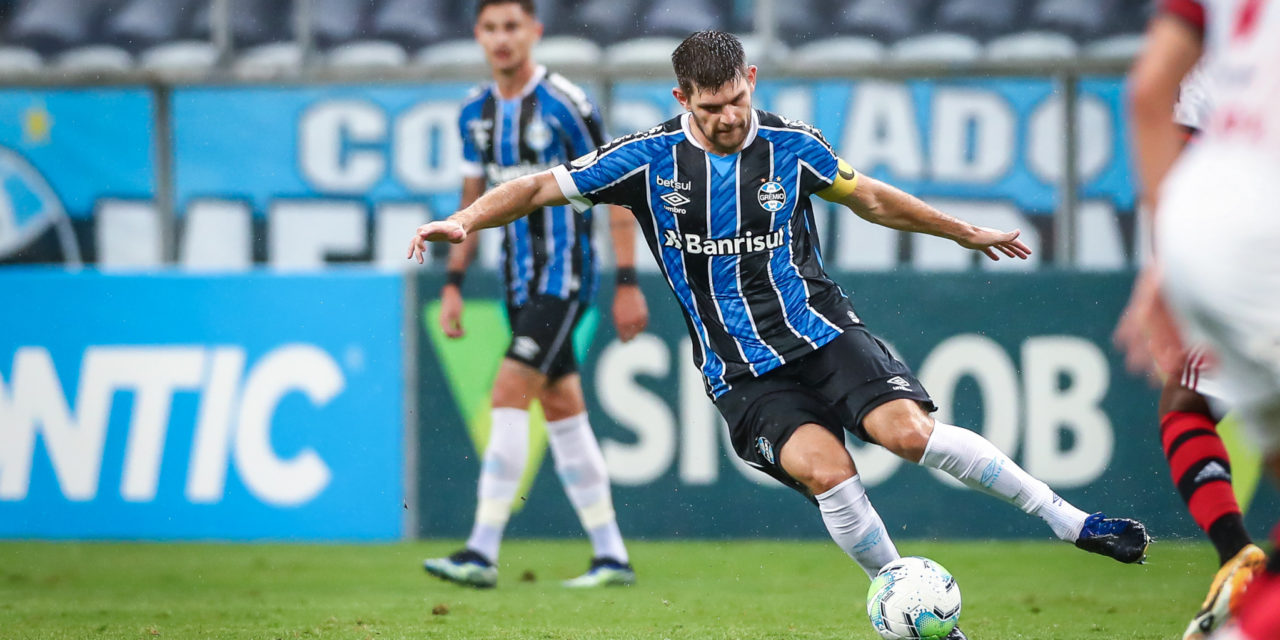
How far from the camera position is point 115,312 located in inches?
322

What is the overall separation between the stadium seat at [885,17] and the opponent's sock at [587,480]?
4705 mm

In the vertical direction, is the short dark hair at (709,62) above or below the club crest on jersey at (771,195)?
above

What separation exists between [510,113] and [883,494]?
9.22ft

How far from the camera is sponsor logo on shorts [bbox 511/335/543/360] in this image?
6578 mm

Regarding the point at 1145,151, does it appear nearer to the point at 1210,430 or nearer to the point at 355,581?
the point at 1210,430

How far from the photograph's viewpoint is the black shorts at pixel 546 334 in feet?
21.6

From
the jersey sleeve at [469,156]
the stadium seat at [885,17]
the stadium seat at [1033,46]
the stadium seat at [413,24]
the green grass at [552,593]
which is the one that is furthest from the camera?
the stadium seat at [413,24]

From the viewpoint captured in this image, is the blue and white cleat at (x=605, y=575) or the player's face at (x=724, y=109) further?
the blue and white cleat at (x=605, y=575)

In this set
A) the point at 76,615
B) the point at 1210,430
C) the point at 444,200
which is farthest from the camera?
the point at 444,200

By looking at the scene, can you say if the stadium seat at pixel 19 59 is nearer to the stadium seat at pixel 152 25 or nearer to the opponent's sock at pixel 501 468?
the stadium seat at pixel 152 25

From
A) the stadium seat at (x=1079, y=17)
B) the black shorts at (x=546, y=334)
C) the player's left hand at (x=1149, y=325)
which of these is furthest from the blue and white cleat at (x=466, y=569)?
the stadium seat at (x=1079, y=17)

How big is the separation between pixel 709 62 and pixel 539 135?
2.37m

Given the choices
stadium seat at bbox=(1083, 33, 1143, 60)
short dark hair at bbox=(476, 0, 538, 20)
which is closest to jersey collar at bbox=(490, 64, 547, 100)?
short dark hair at bbox=(476, 0, 538, 20)

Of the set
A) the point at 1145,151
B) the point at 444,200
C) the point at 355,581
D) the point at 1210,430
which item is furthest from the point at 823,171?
the point at 444,200
